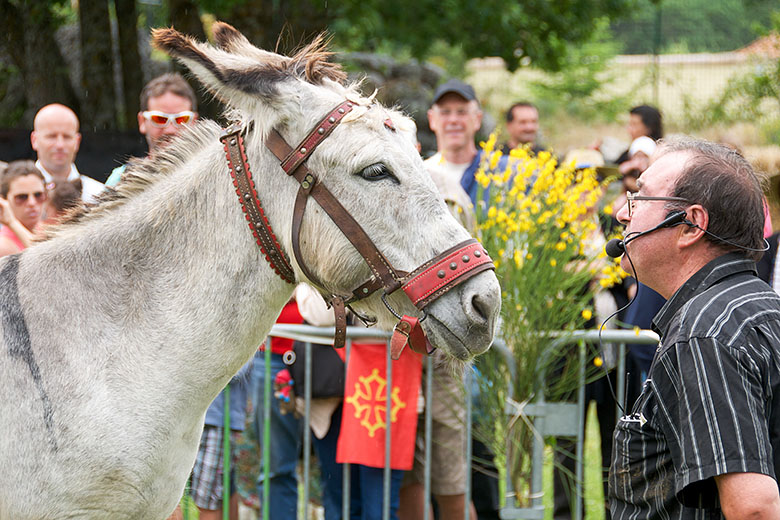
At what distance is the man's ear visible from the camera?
7.37 feet

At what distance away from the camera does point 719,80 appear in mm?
19547

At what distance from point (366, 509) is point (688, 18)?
72.8ft

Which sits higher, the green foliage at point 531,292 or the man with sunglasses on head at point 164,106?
the man with sunglasses on head at point 164,106

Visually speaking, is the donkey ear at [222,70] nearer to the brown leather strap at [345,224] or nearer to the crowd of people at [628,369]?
the brown leather strap at [345,224]

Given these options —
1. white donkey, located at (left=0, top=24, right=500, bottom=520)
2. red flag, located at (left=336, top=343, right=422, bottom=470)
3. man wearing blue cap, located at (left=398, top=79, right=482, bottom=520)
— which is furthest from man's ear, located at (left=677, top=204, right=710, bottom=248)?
red flag, located at (left=336, top=343, right=422, bottom=470)

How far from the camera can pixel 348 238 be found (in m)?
2.57

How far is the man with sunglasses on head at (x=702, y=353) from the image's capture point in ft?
6.49

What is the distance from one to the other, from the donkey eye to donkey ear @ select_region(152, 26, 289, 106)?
0.38m

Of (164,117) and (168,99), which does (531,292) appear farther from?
(168,99)

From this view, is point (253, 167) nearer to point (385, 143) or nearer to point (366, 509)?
point (385, 143)

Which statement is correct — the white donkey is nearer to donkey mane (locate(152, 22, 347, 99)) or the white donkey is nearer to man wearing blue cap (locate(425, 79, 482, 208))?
donkey mane (locate(152, 22, 347, 99))

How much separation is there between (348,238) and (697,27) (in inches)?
923

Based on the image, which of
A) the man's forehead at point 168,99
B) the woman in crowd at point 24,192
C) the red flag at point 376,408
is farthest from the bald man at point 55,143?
the red flag at point 376,408

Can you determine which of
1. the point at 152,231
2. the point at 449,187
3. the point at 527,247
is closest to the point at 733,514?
the point at 152,231
